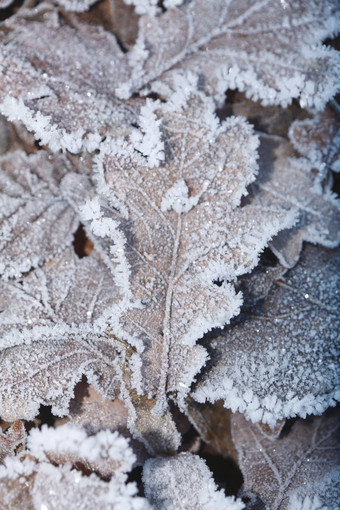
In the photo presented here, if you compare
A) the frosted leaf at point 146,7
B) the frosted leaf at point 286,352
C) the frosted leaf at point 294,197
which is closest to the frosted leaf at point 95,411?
the frosted leaf at point 286,352

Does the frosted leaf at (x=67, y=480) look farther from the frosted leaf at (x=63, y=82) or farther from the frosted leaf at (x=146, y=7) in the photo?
the frosted leaf at (x=146, y=7)

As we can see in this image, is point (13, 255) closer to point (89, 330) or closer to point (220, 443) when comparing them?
point (89, 330)

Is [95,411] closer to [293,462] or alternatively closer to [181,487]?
[181,487]

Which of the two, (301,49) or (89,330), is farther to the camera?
(301,49)

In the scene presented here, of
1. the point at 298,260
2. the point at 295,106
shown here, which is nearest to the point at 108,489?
the point at 298,260

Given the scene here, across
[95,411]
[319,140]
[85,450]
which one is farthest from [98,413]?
[319,140]
